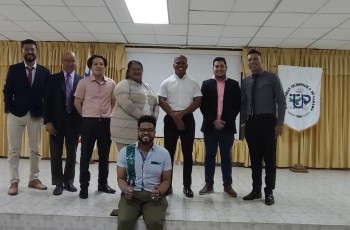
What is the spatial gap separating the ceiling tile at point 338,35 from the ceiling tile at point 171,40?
224 centimetres

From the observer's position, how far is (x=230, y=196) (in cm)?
338

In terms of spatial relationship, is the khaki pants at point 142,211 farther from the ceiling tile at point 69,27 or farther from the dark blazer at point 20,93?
the ceiling tile at point 69,27

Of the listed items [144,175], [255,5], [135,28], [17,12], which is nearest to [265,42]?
[255,5]

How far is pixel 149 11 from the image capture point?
14.7 ft

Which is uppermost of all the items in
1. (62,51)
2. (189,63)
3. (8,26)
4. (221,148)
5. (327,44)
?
(8,26)

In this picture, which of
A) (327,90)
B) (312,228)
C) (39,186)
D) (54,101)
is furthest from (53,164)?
(327,90)

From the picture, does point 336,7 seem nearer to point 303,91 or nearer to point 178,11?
point 178,11

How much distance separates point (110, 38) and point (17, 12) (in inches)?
64.2

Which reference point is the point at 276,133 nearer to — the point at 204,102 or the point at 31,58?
the point at 204,102

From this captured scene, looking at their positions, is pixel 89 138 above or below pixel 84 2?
below

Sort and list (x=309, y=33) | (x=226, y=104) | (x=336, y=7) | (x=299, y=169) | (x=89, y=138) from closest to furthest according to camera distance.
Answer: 1. (x=89, y=138)
2. (x=226, y=104)
3. (x=336, y=7)
4. (x=309, y=33)
5. (x=299, y=169)

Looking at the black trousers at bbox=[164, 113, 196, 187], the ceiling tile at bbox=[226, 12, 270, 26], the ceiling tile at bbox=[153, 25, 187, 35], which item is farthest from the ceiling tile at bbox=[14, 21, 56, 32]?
the black trousers at bbox=[164, 113, 196, 187]

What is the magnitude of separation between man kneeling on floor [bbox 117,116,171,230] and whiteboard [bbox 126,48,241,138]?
363 centimetres

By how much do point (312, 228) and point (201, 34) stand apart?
11.8ft
